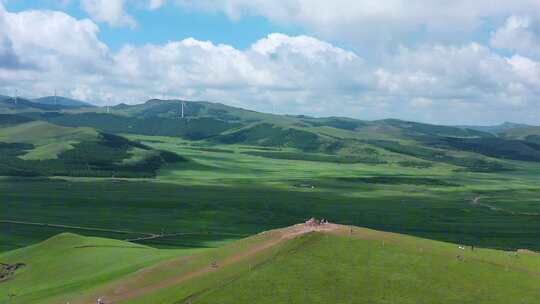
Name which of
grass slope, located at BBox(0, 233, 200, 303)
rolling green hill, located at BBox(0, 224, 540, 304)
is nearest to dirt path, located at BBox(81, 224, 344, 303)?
rolling green hill, located at BBox(0, 224, 540, 304)

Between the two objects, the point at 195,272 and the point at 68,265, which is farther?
the point at 68,265

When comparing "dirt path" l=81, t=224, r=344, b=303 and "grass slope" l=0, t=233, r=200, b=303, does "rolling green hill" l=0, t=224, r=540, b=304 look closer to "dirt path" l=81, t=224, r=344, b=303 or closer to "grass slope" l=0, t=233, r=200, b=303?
"dirt path" l=81, t=224, r=344, b=303

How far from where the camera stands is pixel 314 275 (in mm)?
68938

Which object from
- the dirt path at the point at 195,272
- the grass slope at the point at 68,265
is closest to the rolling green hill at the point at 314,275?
the dirt path at the point at 195,272

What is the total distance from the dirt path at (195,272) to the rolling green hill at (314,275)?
168 millimetres

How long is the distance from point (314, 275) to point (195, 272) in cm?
1989

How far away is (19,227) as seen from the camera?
184m

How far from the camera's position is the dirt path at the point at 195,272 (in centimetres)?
7624

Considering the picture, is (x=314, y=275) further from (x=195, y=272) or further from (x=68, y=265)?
(x=68, y=265)

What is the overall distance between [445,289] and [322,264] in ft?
51.4

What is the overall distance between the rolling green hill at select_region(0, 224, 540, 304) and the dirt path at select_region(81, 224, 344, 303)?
17 cm

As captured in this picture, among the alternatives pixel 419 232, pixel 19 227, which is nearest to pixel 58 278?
pixel 19 227

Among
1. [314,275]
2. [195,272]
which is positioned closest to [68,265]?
[195,272]

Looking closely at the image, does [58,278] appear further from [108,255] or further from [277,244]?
[277,244]
